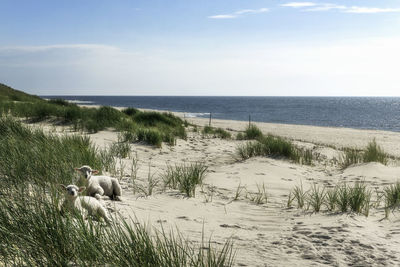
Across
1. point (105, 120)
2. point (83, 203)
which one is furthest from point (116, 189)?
point (105, 120)

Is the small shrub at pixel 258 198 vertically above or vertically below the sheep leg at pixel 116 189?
below

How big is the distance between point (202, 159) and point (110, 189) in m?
5.18

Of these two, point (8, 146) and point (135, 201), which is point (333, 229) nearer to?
point (135, 201)

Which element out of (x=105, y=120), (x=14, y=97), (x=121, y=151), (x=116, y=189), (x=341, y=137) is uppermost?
(x=14, y=97)

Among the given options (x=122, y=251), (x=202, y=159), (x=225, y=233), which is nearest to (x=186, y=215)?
(x=225, y=233)

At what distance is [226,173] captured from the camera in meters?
8.56

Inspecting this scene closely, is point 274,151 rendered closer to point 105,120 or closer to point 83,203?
point 105,120

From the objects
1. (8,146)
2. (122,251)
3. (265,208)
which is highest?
(8,146)

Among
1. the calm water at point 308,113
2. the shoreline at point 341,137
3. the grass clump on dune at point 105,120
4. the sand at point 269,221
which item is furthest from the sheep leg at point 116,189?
the calm water at point 308,113

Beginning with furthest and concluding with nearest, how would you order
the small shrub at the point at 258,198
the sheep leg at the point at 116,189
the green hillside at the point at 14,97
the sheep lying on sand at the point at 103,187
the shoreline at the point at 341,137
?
1. the green hillside at the point at 14,97
2. the shoreline at the point at 341,137
3. the small shrub at the point at 258,198
4. the sheep leg at the point at 116,189
5. the sheep lying on sand at the point at 103,187

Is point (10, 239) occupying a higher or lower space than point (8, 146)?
lower

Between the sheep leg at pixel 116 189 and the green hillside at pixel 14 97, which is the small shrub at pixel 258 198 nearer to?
the sheep leg at pixel 116 189

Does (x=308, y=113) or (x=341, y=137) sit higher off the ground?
(x=308, y=113)

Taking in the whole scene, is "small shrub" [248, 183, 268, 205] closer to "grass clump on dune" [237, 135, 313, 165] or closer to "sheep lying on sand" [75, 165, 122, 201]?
"sheep lying on sand" [75, 165, 122, 201]
